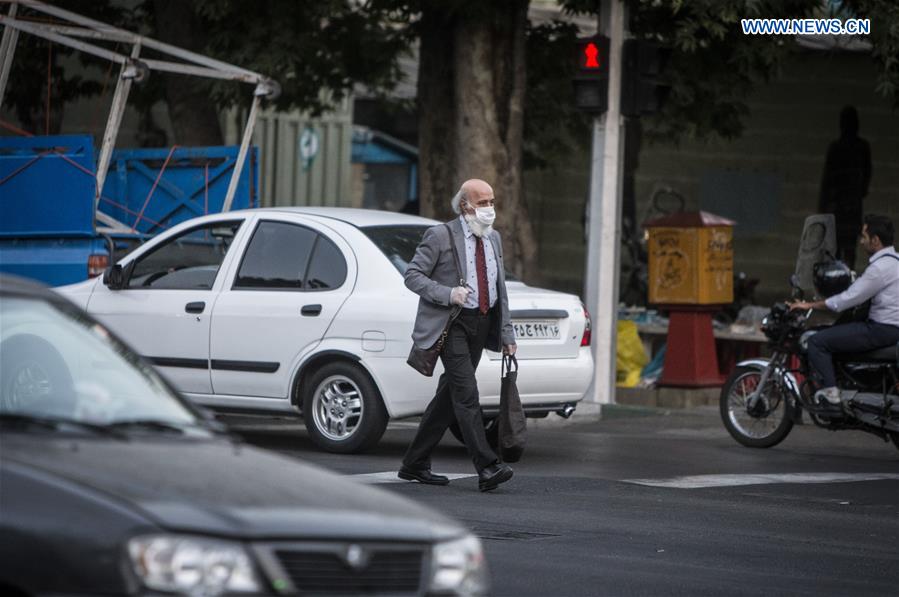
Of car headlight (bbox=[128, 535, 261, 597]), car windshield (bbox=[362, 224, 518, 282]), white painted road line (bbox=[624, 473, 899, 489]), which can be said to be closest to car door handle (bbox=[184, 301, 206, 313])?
car windshield (bbox=[362, 224, 518, 282])

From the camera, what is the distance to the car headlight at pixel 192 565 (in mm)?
4078

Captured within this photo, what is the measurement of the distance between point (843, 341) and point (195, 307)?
4.35 m

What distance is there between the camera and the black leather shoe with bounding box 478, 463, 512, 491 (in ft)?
31.5

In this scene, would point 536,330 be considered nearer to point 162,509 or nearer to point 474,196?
point 474,196

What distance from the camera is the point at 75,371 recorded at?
5.16m

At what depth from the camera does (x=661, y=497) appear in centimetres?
980

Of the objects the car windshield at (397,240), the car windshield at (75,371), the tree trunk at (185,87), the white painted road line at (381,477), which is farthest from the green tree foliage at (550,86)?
the car windshield at (75,371)

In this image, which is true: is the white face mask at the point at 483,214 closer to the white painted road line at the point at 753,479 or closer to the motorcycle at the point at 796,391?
the white painted road line at the point at 753,479

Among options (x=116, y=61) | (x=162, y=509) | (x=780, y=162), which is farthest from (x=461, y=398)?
(x=780, y=162)

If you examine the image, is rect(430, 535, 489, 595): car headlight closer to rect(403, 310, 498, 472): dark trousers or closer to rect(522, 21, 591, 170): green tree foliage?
rect(403, 310, 498, 472): dark trousers

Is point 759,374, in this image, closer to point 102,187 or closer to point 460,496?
point 460,496

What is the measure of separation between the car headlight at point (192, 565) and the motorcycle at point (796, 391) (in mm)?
8463

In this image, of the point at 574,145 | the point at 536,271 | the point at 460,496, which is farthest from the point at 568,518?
the point at 574,145

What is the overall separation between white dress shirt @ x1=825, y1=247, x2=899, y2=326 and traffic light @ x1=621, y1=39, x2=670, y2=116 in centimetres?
355
